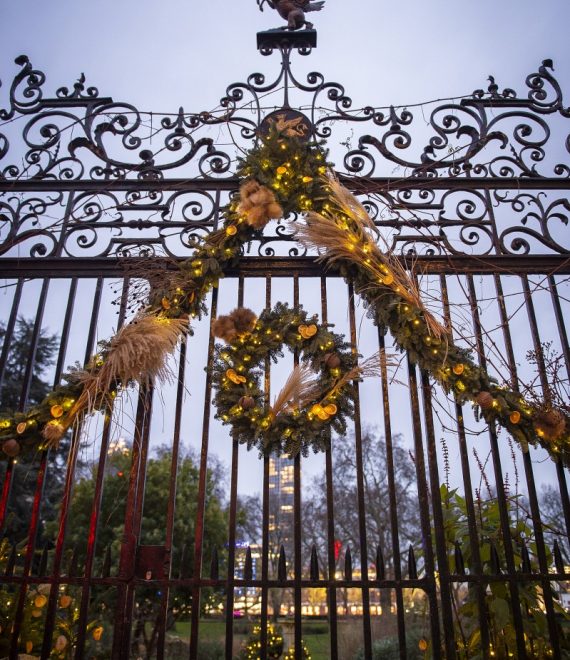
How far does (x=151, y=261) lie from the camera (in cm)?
354

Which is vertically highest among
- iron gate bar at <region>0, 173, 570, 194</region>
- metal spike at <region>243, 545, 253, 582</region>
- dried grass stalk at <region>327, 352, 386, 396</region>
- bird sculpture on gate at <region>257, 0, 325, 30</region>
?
bird sculpture on gate at <region>257, 0, 325, 30</region>

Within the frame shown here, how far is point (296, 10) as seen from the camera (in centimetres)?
420

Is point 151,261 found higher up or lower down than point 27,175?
lower down

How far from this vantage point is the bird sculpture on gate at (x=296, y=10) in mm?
4184

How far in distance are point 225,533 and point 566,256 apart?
9.28 metres

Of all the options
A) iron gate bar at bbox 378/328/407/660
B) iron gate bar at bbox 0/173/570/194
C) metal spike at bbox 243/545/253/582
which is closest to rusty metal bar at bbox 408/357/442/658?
iron gate bar at bbox 378/328/407/660

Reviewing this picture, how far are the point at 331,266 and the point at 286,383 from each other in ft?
2.87

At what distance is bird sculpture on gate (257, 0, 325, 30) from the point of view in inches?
165

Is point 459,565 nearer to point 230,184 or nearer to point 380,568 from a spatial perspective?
point 380,568

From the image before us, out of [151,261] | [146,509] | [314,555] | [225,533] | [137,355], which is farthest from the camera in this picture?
[225,533]

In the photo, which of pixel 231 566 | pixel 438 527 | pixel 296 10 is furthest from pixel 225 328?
pixel 296 10

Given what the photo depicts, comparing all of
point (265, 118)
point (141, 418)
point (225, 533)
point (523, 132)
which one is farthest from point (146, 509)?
point (523, 132)

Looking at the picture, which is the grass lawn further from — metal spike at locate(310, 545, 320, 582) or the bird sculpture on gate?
the bird sculpture on gate

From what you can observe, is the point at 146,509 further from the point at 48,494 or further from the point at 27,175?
the point at 27,175
